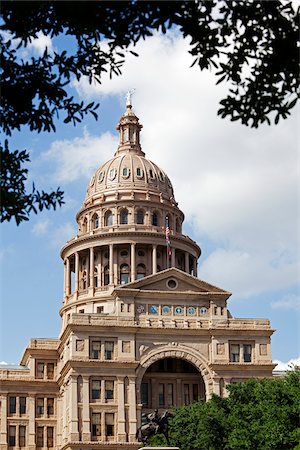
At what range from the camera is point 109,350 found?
93750 millimetres

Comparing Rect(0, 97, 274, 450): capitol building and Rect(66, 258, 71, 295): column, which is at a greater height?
Rect(66, 258, 71, 295): column

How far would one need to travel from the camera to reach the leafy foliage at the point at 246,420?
221 ft

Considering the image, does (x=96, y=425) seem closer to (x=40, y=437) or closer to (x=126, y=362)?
(x=126, y=362)

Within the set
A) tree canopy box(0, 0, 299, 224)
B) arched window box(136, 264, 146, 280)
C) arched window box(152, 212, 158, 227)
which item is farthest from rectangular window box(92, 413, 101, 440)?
tree canopy box(0, 0, 299, 224)

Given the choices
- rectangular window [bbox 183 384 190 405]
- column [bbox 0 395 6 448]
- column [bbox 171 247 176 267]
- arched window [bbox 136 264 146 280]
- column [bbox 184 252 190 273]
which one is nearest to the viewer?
rectangular window [bbox 183 384 190 405]

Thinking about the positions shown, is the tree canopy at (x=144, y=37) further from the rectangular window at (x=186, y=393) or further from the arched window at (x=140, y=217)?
the arched window at (x=140, y=217)

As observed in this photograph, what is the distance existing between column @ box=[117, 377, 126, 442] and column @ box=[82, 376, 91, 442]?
309 cm

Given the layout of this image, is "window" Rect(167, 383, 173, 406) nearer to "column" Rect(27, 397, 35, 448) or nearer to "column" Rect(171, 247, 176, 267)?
"column" Rect(27, 397, 35, 448)

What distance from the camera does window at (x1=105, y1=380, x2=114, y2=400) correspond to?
9206 centimetres

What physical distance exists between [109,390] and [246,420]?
23.3m

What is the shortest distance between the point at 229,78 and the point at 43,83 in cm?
372

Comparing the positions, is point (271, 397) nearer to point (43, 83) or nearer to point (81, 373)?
point (81, 373)

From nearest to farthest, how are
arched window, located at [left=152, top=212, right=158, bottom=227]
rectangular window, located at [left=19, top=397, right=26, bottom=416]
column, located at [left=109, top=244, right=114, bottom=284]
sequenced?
rectangular window, located at [left=19, top=397, right=26, bottom=416] < column, located at [left=109, top=244, right=114, bottom=284] < arched window, located at [left=152, top=212, right=158, bottom=227]

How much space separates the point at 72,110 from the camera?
18406mm
